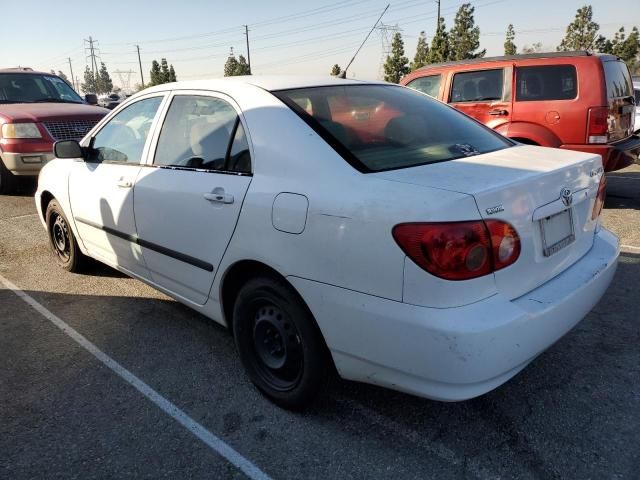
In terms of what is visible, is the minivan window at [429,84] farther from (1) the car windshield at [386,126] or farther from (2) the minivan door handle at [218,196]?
(2) the minivan door handle at [218,196]

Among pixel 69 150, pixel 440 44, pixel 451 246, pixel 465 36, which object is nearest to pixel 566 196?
pixel 451 246

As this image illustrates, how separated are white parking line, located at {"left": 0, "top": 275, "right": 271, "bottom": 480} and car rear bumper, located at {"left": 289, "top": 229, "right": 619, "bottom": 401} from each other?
1.90 ft

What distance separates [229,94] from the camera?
9.29 feet

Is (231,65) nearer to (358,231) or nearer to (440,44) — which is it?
(440,44)

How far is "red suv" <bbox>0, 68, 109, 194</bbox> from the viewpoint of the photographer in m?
7.63

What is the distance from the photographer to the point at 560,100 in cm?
618

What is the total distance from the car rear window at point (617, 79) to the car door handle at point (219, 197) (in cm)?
522

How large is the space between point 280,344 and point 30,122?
6.90 m

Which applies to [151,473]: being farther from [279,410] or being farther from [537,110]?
[537,110]

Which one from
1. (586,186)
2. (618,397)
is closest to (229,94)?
(586,186)

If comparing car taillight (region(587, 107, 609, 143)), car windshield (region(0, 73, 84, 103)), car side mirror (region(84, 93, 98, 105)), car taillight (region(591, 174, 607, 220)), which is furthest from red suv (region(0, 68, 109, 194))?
car taillight (region(591, 174, 607, 220))

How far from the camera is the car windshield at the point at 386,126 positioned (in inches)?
95.9

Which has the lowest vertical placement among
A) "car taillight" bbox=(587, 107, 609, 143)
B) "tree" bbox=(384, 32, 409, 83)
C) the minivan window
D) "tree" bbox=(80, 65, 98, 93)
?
"car taillight" bbox=(587, 107, 609, 143)

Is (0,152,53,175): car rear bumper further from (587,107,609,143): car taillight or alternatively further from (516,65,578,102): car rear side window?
(587,107,609,143): car taillight
